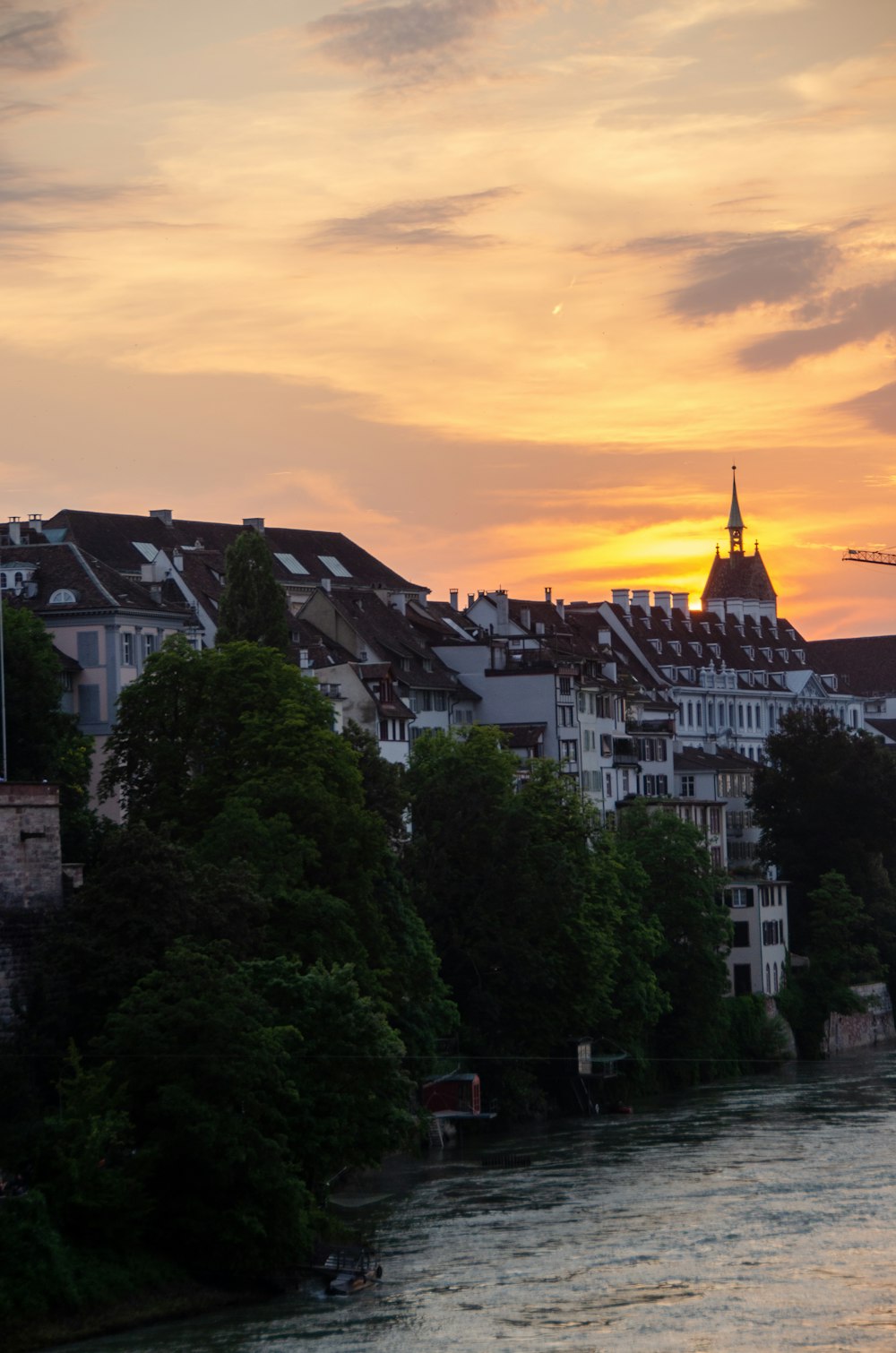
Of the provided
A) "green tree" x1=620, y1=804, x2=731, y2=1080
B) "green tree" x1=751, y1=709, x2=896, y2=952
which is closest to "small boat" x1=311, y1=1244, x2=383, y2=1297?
"green tree" x1=620, y1=804, x2=731, y2=1080

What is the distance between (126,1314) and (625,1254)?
42.4 ft

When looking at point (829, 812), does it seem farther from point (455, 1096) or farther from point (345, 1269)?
point (345, 1269)

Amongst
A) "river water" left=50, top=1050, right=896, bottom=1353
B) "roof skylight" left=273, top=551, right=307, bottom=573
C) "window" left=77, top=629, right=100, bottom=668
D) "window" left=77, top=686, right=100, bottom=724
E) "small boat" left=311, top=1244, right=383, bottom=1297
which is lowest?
"river water" left=50, top=1050, right=896, bottom=1353

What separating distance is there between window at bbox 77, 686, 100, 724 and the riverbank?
144 ft

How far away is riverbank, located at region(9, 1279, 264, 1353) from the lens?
51.8 m

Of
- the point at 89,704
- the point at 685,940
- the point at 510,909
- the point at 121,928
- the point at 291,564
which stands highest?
the point at 291,564

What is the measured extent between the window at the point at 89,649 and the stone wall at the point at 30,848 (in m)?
33.4

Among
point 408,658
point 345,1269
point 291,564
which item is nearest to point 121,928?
point 345,1269

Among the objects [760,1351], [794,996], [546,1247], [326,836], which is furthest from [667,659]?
[760,1351]

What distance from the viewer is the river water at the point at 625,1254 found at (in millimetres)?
52031

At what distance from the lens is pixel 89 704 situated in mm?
98125

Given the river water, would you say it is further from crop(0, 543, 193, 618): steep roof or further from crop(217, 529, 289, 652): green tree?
crop(0, 543, 193, 618): steep roof

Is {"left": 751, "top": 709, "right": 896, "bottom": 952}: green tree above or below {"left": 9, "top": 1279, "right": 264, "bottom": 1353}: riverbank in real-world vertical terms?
above

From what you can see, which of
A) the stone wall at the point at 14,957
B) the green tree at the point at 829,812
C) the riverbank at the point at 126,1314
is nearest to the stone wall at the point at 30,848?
the stone wall at the point at 14,957
